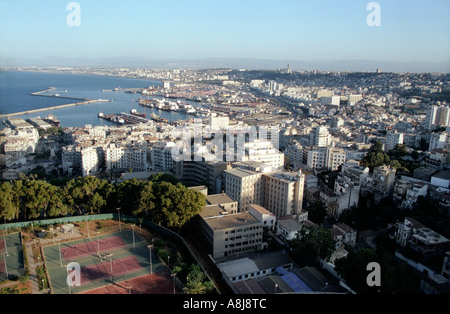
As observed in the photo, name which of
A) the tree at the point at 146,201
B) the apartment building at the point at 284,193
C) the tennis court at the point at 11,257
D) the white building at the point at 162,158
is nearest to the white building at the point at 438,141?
the apartment building at the point at 284,193

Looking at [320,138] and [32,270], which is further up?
[320,138]

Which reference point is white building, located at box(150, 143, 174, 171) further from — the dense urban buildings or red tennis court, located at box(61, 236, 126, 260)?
red tennis court, located at box(61, 236, 126, 260)

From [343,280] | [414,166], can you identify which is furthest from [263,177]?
[414,166]

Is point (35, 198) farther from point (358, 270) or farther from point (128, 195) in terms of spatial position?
→ point (358, 270)

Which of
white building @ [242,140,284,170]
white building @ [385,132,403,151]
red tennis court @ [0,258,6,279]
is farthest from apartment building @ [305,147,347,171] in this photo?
red tennis court @ [0,258,6,279]

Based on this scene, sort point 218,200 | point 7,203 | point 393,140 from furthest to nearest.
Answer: point 393,140, point 218,200, point 7,203

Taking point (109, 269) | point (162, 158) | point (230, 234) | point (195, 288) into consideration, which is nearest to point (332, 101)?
point (162, 158)
